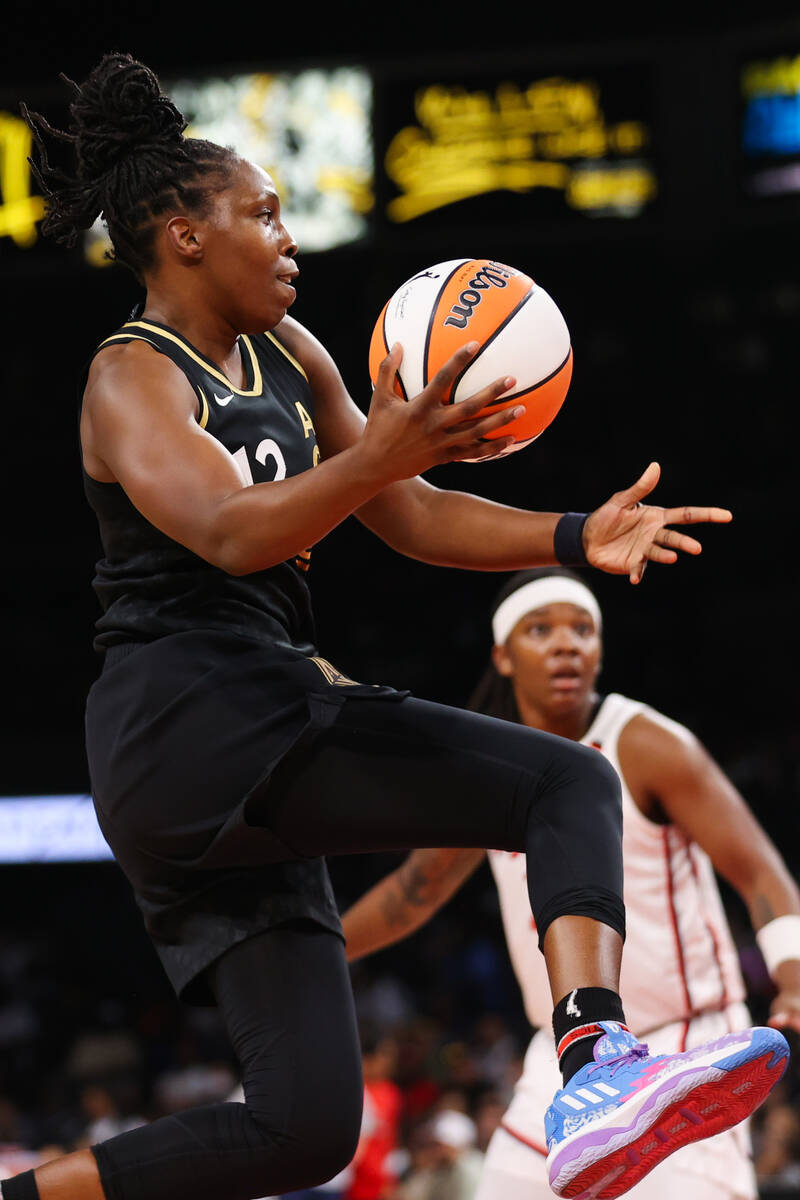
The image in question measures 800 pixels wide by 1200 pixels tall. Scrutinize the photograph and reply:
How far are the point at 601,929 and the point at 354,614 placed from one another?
42.3 feet

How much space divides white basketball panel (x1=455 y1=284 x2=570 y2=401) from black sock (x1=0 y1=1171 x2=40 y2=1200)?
1555 mm

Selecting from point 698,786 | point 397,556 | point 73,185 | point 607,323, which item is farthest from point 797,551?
point 73,185

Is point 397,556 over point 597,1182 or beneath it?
beneath

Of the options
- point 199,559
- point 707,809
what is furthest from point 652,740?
point 199,559

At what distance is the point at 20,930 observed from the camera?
47.9 ft

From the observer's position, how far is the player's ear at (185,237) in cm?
294

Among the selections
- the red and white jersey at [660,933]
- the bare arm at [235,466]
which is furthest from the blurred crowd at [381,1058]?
the bare arm at [235,466]

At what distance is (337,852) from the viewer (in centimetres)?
274

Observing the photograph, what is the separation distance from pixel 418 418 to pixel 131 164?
0.95m

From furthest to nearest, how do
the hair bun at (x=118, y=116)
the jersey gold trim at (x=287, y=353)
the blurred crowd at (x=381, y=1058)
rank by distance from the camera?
1. the blurred crowd at (x=381, y=1058)
2. the jersey gold trim at (x=287, y=353)
3. the hair bun at (x=118, y=116)

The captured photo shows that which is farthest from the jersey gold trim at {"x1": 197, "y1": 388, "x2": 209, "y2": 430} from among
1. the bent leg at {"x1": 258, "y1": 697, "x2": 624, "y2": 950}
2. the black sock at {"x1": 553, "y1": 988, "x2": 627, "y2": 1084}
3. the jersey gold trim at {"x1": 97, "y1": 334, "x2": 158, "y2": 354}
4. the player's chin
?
the black sock at {"x1": 553, "y1": 988, "x2": 627, "y2": 1084}

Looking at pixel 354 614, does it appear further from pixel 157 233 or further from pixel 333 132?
pixel 157 233

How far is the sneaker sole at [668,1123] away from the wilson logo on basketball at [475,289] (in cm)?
130

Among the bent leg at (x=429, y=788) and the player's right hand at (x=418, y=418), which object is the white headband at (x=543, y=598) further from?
the player's right hand at (x=418, y=418)
